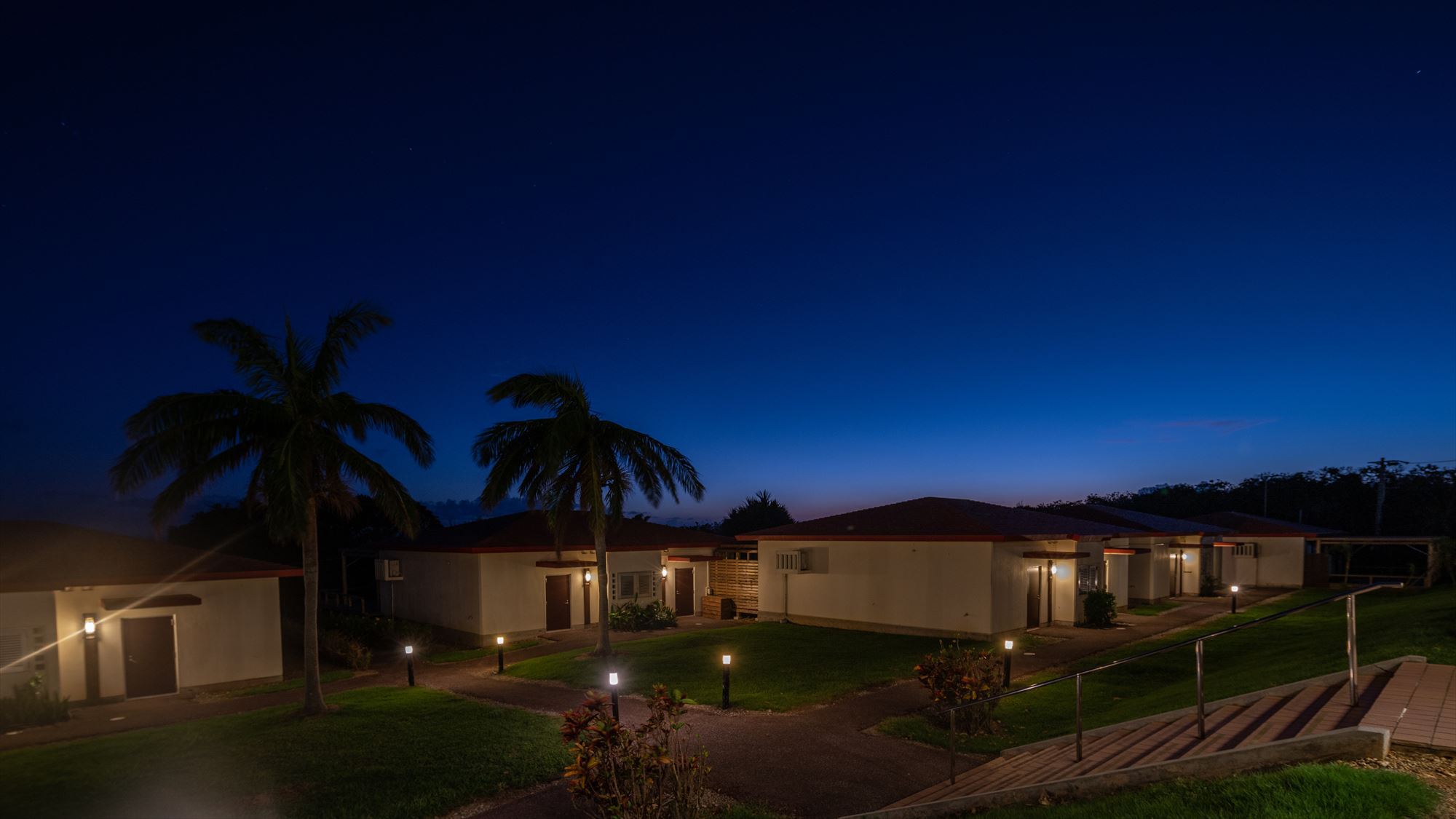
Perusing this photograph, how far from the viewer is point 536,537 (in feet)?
76.5

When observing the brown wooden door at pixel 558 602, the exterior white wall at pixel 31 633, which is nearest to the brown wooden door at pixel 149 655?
the exterior white wall at pixel 31 633

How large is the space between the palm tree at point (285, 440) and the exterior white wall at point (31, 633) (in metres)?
3.97

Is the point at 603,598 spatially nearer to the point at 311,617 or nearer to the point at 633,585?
the point at 311,617

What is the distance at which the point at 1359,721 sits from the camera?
20.0 ft

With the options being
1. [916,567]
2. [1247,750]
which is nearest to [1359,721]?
[1247,750]

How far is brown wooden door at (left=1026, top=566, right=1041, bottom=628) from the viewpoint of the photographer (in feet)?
70.1

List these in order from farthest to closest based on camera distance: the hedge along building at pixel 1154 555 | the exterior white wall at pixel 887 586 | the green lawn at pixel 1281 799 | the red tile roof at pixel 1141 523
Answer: the red tile roof at pixel 1141 523 → the hedge along building at pixel 1154 555 → the exterior white wall at pixel 887 586 → the green lawn at pixel 1281 799

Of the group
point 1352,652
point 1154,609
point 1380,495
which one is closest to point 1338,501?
point 1380,495

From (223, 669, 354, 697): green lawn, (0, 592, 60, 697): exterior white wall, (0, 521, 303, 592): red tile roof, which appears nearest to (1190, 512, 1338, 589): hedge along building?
(223, 669, 354, 697): green lawn

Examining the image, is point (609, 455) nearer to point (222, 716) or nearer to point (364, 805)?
point (222, 716)

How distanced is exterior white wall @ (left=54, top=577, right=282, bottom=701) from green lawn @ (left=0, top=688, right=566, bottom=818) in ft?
11.1

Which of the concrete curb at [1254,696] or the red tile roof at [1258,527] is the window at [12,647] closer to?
the concrete curb at [1254,696]

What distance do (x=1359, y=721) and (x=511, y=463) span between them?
15.7 meters

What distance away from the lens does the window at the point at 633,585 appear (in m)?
24.6
